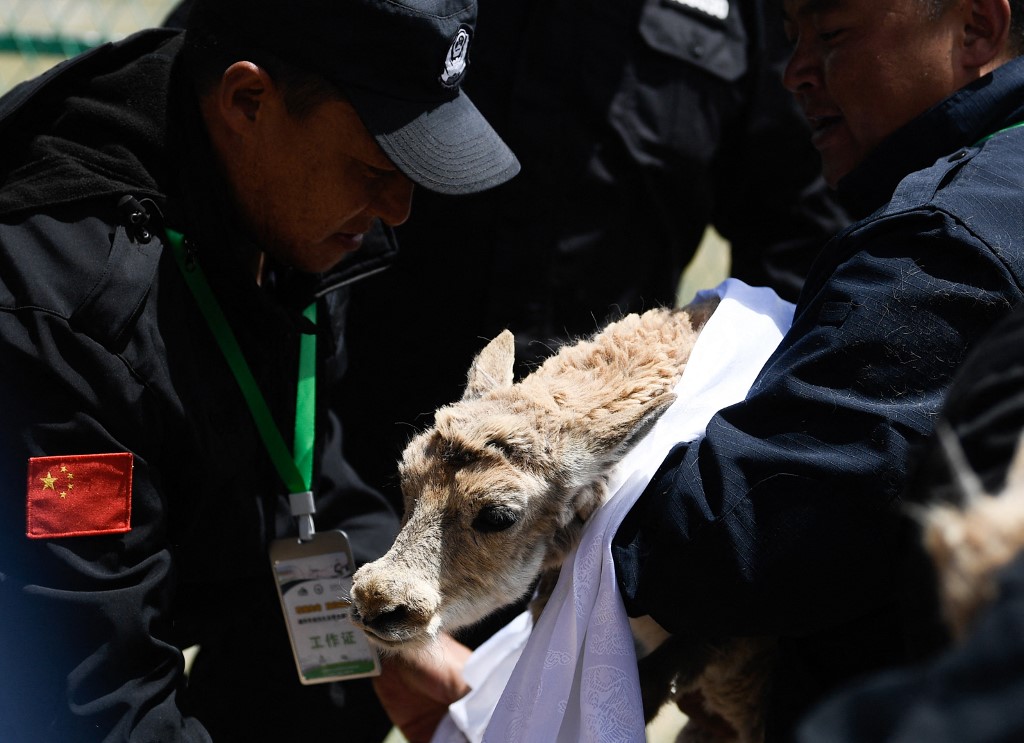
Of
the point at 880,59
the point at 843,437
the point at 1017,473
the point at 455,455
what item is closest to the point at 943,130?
the point at 880,59

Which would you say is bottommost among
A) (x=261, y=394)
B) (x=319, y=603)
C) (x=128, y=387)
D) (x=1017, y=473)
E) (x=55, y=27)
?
(x=319, y=603)

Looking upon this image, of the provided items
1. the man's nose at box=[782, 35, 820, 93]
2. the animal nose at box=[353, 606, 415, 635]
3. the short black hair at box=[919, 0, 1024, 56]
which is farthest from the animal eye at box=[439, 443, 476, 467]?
the short black hair at box=[919, 0, 1024, 56]

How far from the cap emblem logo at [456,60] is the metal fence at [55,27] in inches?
156

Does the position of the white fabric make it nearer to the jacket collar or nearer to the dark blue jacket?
the dark blue jacket

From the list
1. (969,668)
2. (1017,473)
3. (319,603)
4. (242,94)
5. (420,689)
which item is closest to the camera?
(969,668)

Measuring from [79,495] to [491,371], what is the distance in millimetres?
951

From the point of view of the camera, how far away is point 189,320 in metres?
2.34

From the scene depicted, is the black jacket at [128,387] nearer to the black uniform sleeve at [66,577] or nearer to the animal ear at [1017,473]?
the black uniform sleeve at [66,577]

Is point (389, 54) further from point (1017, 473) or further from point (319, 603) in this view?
point (1017, 473)

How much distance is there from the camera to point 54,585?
6.63 feet

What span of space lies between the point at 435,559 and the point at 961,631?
1.44m

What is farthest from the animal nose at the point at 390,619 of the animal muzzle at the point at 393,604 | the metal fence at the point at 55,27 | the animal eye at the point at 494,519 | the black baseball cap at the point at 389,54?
the metal fence at the point at 55,27

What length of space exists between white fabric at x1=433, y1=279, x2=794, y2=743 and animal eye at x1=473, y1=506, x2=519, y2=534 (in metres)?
0.16

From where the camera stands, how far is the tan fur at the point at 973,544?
2.57 ft
